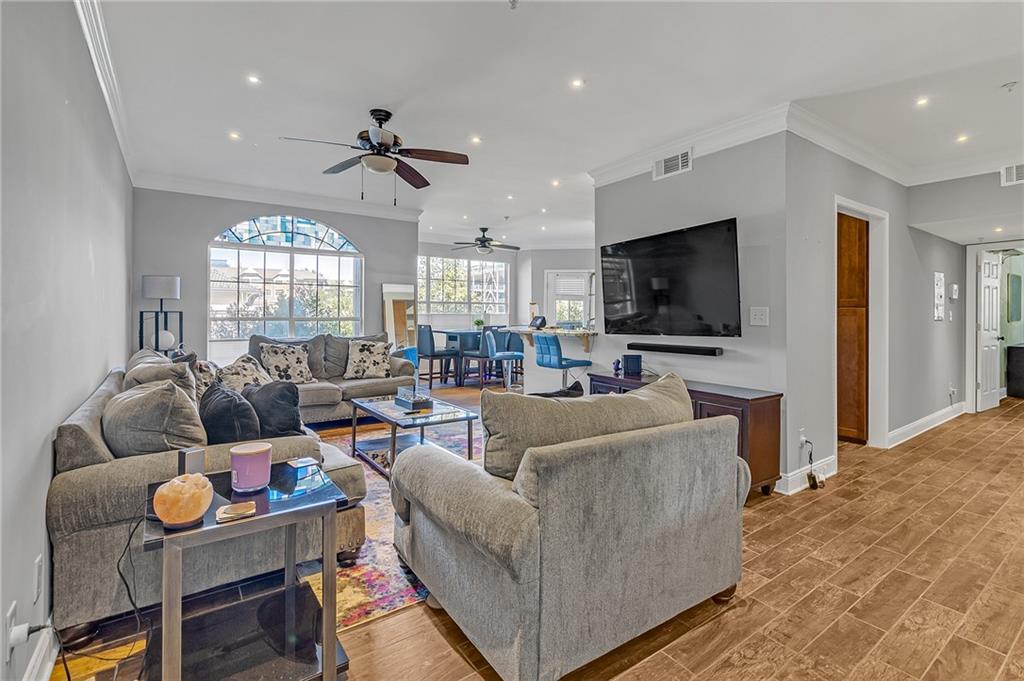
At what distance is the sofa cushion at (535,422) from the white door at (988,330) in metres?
6.60

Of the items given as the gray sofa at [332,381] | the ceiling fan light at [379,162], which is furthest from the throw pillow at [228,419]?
the gray sofa at [332,381]

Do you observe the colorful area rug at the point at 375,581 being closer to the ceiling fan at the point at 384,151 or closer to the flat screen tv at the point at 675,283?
the ceiling fan at the point at 384,151

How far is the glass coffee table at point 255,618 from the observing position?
1298 mm

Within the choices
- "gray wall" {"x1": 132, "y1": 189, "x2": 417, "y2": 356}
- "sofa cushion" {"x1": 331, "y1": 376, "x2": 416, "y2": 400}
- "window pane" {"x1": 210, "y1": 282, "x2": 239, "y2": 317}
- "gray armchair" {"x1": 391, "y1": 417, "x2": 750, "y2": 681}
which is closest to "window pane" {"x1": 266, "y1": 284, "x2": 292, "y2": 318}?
"window pane" {"x1": 210, "y1": 282, "x2": 239, "y2": 317}

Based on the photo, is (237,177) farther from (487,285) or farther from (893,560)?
(893,560)

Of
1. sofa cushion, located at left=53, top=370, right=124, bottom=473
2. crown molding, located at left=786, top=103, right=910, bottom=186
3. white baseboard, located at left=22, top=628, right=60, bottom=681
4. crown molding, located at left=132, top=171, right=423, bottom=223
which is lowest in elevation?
white baseboard, located at left=22, top=628, right=60, bottom=681

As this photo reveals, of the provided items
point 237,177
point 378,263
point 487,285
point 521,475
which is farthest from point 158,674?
point 487,285

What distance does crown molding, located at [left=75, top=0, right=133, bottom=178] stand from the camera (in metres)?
2.30

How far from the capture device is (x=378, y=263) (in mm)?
6918

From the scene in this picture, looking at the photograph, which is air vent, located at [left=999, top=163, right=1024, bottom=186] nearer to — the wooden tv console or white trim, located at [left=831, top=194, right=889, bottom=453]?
white trim, located at [left=831, top=194, right=889, bottom=453]

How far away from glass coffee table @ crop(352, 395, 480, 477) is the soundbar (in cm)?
171

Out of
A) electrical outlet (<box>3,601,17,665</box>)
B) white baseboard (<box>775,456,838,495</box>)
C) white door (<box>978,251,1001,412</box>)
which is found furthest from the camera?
white door (<box>978,251,1001,412</box>)

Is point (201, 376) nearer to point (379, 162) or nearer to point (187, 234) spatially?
point (379, 162)

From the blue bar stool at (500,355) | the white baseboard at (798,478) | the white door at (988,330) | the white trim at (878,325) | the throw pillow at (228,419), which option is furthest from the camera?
the blue bar stool at (500,355)
